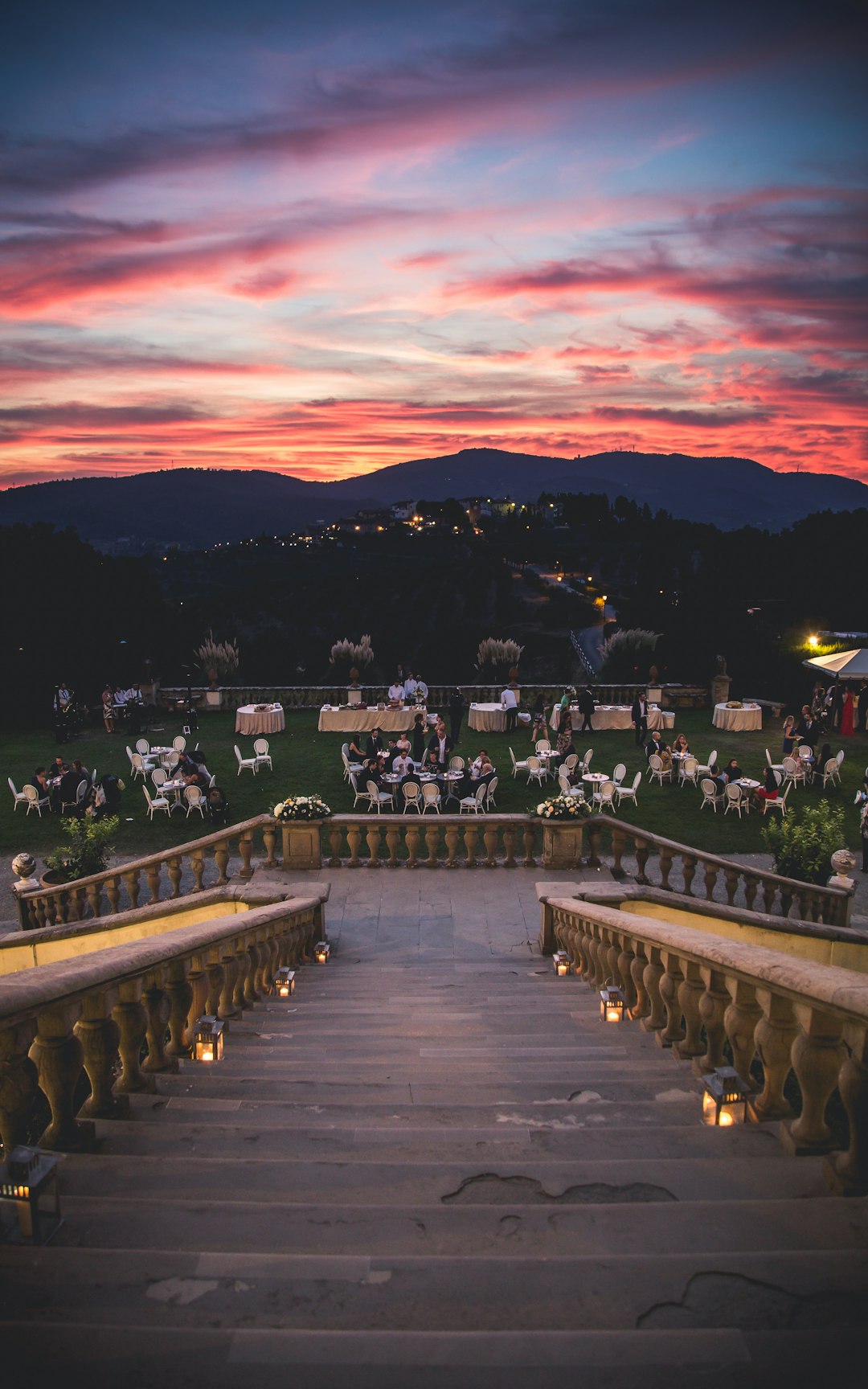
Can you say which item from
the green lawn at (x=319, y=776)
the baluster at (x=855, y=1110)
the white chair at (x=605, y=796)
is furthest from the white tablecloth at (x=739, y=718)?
the baluster at (x=855, y=1110)

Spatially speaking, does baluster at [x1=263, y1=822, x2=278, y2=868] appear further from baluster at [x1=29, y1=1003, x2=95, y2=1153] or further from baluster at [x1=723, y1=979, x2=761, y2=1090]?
baluster at [x1=723, y1=979, x2=761, y2=1090]

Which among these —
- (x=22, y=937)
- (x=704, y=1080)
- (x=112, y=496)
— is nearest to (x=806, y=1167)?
(x=704, y=1080)

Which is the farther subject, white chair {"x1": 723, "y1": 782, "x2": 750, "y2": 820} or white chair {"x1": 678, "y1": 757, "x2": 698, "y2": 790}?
white chair {"x1": 678, "y1": 757, "x2": 698, "y2": 790}

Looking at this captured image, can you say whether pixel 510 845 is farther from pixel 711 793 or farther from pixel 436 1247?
pixel 436 1247

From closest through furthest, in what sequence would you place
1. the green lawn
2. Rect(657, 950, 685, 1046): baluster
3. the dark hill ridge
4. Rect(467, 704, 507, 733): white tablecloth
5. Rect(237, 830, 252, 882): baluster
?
Rect(657, 950, 685, 1046): baluster → Rect(237, 830, 252, 882): baluster → the green lawn → Rect(467, 704, 507, 733): white tablecloth → the dark hill ridge

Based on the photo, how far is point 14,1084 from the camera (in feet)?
8.10

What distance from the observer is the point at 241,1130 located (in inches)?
118

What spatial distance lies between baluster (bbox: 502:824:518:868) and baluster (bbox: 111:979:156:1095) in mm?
7528

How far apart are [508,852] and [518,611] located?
54.1 m

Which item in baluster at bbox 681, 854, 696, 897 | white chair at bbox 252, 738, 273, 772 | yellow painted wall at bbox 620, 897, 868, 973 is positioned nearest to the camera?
yellow painted wall at bbox 620, 897, 868, 973

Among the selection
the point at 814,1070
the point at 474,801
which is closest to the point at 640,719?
the point at 474,801

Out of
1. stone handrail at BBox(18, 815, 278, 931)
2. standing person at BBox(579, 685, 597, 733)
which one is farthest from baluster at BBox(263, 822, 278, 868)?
standing person at BBox(579, 685, 597, 733)

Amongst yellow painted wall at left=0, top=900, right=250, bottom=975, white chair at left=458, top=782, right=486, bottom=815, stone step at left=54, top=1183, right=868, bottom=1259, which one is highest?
stone step at left=54, top=1183, right=868, bottom=1259

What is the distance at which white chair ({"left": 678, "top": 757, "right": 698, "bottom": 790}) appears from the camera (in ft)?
52.7
